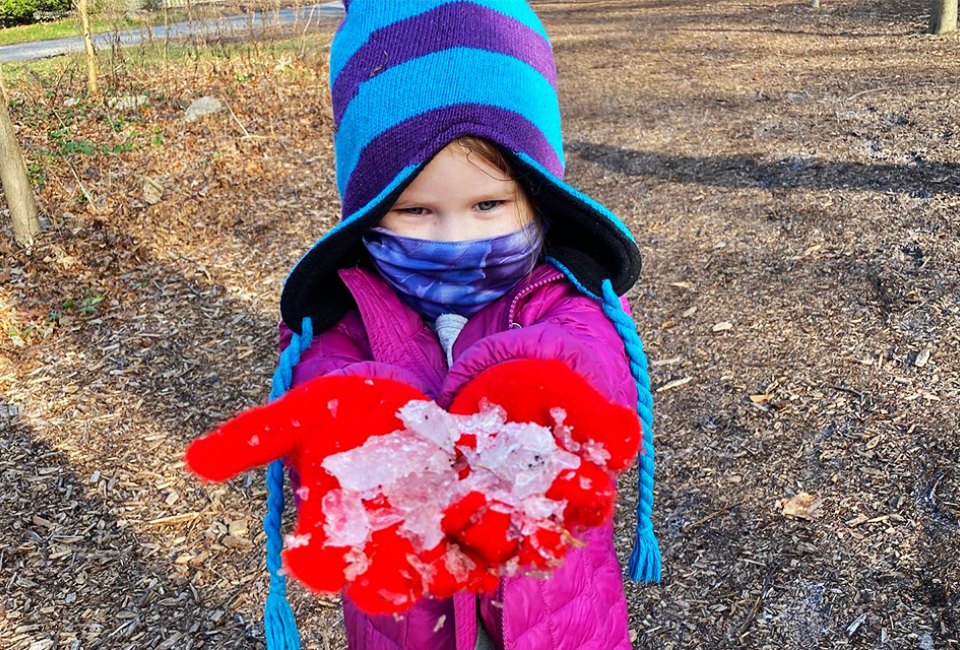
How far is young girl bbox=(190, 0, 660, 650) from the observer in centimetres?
146

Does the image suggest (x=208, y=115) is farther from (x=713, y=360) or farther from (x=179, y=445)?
(x=713, y=360)

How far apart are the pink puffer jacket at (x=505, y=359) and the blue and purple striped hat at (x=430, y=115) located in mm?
72

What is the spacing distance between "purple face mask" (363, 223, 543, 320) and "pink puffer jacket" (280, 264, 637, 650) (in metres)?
0.03

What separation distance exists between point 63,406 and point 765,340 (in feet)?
11.9

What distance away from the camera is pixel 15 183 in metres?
5.31

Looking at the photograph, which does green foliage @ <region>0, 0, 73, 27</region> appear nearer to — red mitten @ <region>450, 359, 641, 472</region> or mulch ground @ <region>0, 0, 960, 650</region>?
mulch ground @ <region>0, 0, 960, 650</region>

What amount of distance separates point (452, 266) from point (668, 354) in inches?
114

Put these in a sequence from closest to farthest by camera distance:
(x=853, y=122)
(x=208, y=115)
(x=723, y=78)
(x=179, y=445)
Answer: (x=179, y=445)
(x=853, y=122)
(x=208, y=115)
(x=723, y=78)

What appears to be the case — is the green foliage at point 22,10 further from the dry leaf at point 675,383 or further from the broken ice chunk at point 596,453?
the broken ice chunk at point 596,453

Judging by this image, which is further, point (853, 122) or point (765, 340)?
point (853, 122)

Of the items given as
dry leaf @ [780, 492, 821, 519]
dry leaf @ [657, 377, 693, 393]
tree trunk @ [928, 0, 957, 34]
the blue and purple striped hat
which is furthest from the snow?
tree trunk @ [928, 0, 957, 34]

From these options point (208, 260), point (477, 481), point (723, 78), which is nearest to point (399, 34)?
point (477, 481)

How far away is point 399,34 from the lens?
5.08ft

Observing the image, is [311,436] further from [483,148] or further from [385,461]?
[483,148]
